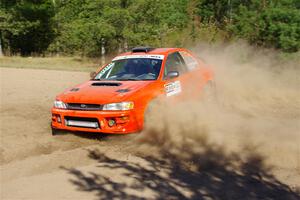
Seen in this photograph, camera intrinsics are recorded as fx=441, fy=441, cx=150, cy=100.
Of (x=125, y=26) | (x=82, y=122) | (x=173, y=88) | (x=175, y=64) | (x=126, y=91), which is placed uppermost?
(x=125, y=26)

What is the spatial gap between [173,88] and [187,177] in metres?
3.31

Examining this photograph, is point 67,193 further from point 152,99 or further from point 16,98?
point 16,98

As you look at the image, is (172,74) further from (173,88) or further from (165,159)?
(165,159)

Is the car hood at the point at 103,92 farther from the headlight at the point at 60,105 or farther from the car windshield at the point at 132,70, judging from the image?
the car windshield at the point at 132,70

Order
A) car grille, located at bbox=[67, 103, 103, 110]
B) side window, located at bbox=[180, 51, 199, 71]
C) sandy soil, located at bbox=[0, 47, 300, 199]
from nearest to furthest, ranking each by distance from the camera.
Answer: sandy soil, located at bbox=[0, 47, 300, 199] → car grille, located at bbox=[67, 103, 103, 110] → side window, located at bbox=[180, 51, 199, 71]

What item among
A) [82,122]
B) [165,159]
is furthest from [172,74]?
[165,159]

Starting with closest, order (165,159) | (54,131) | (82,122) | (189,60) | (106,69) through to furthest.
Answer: (165,159)
(82,122)
(54,131)
(106,69)
(189,60)

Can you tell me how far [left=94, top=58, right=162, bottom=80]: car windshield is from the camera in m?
8.80

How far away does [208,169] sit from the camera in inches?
239

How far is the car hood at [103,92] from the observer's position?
7.62 m

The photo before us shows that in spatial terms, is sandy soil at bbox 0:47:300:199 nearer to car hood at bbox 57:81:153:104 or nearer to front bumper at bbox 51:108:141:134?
front bumper at bbox 51:108:141:134

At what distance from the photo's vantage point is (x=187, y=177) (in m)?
5.71

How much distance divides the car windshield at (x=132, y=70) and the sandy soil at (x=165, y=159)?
0.98 meters

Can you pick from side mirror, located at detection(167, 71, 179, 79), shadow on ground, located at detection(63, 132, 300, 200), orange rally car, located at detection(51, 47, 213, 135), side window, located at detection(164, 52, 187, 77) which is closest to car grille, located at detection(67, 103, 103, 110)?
orange rally car, located at detection(51, 47, 213, 135)
